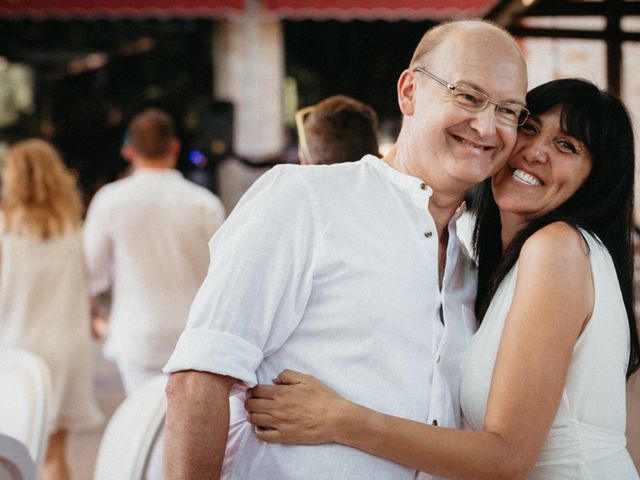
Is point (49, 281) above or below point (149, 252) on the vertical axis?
below

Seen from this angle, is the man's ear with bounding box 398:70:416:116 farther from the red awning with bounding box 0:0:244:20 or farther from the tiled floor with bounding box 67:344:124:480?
the red awning with bounding box 0:0:244:20

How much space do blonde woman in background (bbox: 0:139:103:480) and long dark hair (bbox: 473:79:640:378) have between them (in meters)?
2.75

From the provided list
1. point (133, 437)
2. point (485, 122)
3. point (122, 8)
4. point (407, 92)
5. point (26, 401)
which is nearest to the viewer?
point (485, 122)

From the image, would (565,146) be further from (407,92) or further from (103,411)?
(103,411)

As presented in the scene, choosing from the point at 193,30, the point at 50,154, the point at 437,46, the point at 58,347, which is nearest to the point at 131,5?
the point at 193,30

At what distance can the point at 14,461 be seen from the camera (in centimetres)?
178

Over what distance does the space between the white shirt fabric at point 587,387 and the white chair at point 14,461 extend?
919 mm

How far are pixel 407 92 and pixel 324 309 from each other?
0.52 m

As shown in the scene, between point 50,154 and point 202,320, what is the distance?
3.02 m

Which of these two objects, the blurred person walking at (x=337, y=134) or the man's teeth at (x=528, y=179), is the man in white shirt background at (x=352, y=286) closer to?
the man's teeth at (x=528, y=179)

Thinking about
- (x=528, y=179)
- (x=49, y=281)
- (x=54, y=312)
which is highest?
(x=528, y=179)

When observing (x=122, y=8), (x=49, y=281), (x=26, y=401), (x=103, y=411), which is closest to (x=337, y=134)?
(x=26, y=401)

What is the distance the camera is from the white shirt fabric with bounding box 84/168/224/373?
13.4 feet

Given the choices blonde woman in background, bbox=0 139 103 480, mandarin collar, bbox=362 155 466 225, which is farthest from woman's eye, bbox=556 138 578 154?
blonde woman in background, bbox=0 139 103 480
